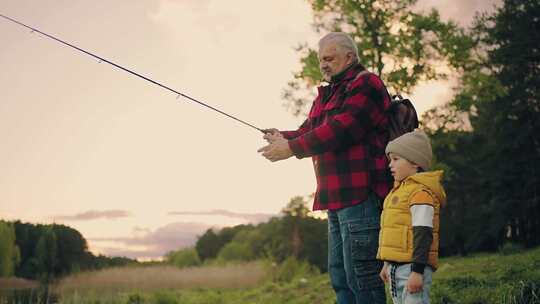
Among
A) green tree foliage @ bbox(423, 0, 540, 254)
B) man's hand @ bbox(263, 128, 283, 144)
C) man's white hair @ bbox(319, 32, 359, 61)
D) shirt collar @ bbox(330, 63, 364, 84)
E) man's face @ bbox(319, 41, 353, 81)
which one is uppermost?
green tree foliage @ bbox(423, 0, 540, 254)

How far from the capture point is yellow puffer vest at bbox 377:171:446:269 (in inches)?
125

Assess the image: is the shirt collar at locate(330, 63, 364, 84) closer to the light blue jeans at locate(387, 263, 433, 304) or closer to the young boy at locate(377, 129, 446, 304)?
the young boy at locate(377, 129, 446, 304)

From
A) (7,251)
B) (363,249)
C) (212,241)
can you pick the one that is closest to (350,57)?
(363,249)

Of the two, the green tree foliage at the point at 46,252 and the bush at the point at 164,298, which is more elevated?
the green tree foliage at the point at 46,252

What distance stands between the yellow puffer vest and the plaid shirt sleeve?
1.40 ft

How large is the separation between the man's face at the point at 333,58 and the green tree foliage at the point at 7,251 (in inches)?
423

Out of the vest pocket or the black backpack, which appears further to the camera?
the black backpack

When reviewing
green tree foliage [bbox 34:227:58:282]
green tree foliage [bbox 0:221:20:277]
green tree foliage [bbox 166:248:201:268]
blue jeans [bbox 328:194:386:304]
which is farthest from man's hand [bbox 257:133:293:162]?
green tree foliage [bbox 166:248:201:268]

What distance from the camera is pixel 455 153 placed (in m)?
33.1

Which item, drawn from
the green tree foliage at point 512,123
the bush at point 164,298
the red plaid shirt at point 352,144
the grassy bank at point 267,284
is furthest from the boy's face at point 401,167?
the green tree foliage at point 512,123

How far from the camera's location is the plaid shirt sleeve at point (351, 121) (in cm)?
340

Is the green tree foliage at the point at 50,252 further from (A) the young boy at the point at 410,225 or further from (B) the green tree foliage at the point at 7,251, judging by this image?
(A) the young boy at the point at 410,225

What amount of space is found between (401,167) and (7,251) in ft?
37.6

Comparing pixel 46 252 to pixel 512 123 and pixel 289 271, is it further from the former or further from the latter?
pixel 512 123
